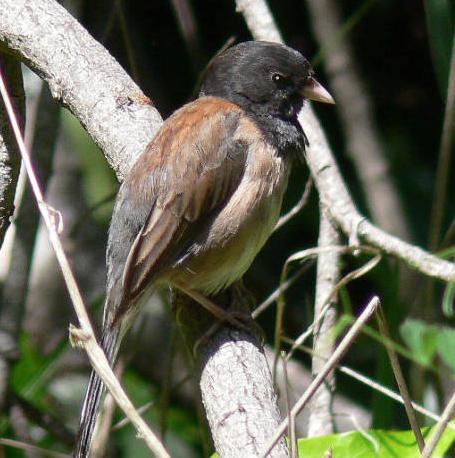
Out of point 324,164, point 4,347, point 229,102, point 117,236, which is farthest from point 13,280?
point 324,164

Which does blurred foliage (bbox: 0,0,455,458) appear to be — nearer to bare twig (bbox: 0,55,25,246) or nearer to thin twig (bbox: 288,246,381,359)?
bare twig (bbox: 0,55,25,246)

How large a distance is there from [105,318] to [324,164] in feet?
2.65

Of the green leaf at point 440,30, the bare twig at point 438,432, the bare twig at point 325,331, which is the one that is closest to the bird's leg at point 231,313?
the bare twig at point 325,331

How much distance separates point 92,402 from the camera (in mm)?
2273

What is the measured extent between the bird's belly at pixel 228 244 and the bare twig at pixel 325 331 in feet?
0.76

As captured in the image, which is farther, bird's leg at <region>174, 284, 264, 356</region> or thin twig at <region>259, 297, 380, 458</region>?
bird's leg at <region>174, 284, 264, 356</region>

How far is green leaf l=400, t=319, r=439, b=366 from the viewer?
2.21 meters

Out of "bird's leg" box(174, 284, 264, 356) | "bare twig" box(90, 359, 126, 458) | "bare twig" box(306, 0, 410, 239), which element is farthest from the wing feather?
"bare twig" box(306, 0, 410, 239)

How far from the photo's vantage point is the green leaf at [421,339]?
2207 mm

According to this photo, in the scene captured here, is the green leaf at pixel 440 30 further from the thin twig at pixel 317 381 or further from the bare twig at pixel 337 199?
the thin twig at pixel 317 381

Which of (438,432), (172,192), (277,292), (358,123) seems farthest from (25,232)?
(438,432)

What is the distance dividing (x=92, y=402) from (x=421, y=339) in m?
0.86

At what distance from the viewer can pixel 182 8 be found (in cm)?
353

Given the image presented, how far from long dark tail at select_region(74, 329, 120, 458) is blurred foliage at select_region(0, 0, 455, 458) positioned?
971mm
